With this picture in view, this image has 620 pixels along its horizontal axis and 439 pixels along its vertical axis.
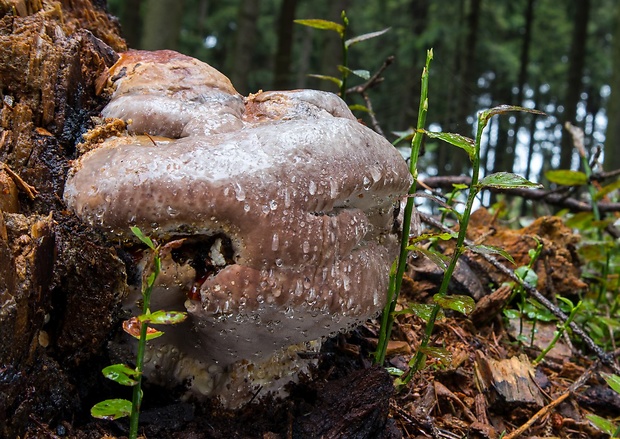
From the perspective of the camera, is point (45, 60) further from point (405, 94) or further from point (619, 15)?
point (405, 94)

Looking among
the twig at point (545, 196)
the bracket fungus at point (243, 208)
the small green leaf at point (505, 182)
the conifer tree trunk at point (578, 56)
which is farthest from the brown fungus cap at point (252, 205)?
the conifer tree trunk at point (578, 56)

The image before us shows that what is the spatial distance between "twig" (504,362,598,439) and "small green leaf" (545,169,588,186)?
1608 millimetres

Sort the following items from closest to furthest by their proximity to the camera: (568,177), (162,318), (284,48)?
(162,318), (568,177), (284,48)

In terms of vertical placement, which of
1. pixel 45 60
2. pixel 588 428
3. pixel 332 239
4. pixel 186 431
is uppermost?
pixel 45 60

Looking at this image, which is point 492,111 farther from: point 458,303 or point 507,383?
point 507,383

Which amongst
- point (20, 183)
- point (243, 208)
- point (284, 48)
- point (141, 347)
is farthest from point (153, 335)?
point (284, 48)

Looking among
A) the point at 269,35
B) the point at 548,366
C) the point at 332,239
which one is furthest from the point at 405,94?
the point at 332,239

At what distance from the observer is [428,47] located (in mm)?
14852

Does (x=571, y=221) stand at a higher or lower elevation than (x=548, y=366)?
higher

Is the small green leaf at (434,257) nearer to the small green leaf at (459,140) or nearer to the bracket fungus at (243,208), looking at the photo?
the bracket fungus at (243,208)

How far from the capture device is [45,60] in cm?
172

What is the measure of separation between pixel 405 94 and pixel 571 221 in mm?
13429

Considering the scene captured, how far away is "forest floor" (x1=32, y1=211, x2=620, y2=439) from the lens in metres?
1.65

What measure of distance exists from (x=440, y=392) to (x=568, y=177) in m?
2.31
